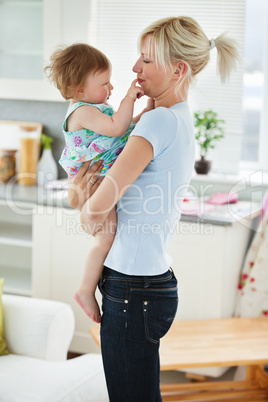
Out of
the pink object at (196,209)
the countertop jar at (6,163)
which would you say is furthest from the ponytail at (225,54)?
the countertop jar at (6,163)

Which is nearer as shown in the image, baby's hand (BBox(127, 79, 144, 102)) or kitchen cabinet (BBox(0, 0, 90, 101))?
baby's hand (BBox(127, 79, 144, 102))

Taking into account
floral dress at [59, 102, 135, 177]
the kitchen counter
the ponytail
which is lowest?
the kitchen counter

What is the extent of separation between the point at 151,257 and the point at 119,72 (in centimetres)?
214

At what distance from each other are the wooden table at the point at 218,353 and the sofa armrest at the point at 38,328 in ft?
0.50

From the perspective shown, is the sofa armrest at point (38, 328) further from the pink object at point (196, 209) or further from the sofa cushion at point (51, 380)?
the pink object at point (196, 209)

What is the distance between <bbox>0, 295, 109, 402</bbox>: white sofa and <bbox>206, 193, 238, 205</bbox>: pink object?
1.00 meters

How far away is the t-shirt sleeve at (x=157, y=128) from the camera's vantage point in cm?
118

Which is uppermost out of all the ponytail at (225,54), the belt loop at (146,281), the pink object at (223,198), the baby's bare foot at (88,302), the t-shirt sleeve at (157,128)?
the ponytail at (225,54)

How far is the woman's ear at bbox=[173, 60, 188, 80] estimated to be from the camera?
1.25 meters

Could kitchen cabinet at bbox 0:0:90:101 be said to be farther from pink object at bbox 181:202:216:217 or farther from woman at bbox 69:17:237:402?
woman at bbox 69:17:237:402

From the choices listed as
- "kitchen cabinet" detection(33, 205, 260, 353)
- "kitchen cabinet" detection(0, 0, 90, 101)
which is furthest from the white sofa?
"kitchen cabinet" detection(0, 0, 90, 101)

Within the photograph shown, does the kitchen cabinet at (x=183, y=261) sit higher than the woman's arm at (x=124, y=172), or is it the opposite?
the woman's arm at (x=124, y=172)

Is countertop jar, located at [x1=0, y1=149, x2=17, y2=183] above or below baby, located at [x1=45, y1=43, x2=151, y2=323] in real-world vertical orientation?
below

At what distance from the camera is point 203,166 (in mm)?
3111
